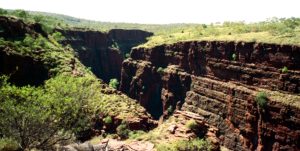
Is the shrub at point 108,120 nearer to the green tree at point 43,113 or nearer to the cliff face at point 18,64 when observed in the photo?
the green tree at point 43,113

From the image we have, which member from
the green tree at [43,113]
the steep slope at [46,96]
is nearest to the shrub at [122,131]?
the steep slope at [46,96]

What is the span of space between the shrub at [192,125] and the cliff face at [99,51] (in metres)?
71.0

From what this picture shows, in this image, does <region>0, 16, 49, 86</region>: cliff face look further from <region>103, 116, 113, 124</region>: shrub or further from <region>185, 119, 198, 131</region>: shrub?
<region>185, 119, 198, 131</region>: shrub

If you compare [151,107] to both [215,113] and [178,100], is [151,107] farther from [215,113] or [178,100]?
[215,113]

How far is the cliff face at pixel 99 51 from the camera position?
111 m

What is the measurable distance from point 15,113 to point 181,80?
5519 cm

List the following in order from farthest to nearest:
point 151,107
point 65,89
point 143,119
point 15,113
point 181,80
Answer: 1. point 151,107
2. point 181,80
3. point 143,119
4. point 65,89
5. point 15,113

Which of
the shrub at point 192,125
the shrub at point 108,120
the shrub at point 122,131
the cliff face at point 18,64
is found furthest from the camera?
the cliff face at point 18,64

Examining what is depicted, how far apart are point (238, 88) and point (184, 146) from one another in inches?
1096

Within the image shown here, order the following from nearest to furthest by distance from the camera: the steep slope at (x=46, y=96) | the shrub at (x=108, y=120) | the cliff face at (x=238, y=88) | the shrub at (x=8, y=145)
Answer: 1. the shrub at (x=8, y=145)
2. the steep slope at (x=46, y=96)
3. the shrub at (x=108, y=120)
4. the cliff face at (x=238, y=88)

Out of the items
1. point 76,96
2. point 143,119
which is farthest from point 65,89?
point 143,119

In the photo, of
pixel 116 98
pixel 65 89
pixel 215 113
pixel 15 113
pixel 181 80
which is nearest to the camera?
pixel 15 113

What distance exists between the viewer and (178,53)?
270 feet

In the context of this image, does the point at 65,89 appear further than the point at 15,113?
Yes
